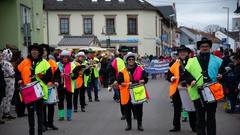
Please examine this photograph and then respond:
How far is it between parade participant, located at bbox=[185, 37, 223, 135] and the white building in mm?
50210

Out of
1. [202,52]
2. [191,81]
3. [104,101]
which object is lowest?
[104,101]

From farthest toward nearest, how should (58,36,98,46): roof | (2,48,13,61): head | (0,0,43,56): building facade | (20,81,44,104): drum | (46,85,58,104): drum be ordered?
(58,36,98,46): roof
(0,0,43,56): building facade
(2,48,13,61): head
(46,85,58,104): drum
(20,81,44,104): drum

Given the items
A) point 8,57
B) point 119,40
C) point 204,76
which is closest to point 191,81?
point 204,76

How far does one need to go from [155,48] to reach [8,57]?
161 ft

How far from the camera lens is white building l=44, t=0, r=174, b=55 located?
59.0 m

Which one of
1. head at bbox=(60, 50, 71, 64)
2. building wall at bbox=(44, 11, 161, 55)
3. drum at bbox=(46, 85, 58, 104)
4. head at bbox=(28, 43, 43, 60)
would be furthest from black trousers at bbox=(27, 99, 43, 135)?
building wall at bbox=(44, 11, 161, 55)

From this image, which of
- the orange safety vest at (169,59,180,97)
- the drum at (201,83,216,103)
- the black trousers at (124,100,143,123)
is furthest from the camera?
the black trousers at (124,100,143,123)

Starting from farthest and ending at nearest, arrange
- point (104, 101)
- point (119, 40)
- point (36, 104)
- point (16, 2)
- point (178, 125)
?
1. point (119, 40)
2. point (16, 2)
3. point (104, 101)
4. point (178, 125)
5. point (36, 104)

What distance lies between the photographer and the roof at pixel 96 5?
58.8 m

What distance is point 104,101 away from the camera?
1798cm

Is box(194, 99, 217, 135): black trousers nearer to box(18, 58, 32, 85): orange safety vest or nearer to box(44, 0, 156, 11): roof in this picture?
box(18, 58, 32, 85): orange safety vest

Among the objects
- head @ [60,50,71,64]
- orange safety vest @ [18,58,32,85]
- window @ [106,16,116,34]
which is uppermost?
window @ [106,16,116,34]

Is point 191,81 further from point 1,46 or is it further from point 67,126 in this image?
point 1,46

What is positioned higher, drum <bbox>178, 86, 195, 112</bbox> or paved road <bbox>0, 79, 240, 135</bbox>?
drum <bbox>178, 86, 195, 112</bbox>
